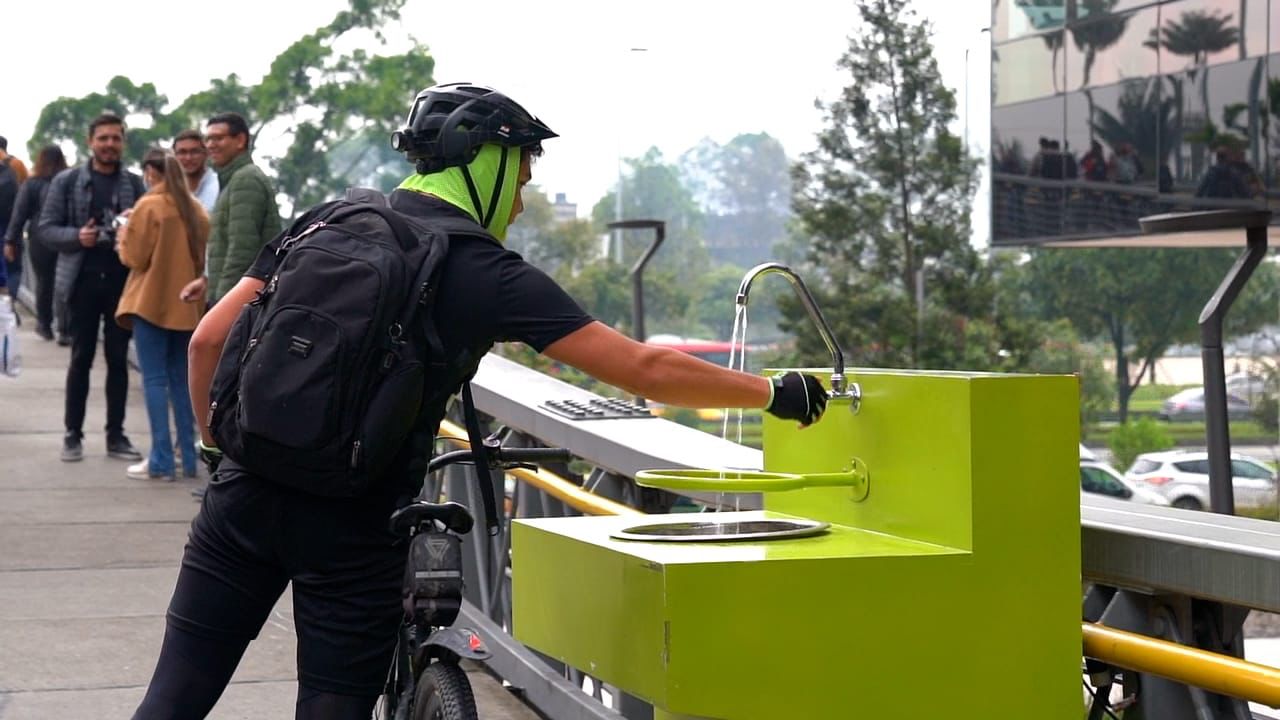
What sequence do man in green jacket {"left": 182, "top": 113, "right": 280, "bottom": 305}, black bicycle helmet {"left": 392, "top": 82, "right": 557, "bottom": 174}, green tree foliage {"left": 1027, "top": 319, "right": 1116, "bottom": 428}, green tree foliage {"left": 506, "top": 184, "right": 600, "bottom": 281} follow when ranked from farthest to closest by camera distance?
green tree foliage {"left": 506, "top": 184, "right": 600, "bottom": 281} → green tree foliage {"left": 1027, "top": 319, "right": 1116, "bottom": 428} → man in green jacket {"left": 182, "top": 113, "right": 280, "bottom": 305} → black bicycle helmet {"left": 392, "top": 82, "right": 557, "bottom": 174}

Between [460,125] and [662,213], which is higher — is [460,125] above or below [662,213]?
below

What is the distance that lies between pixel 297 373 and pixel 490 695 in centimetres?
280

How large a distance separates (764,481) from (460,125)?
2.65ft

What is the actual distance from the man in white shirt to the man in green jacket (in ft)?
3.77

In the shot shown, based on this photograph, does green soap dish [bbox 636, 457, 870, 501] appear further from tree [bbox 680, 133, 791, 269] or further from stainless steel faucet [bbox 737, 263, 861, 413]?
tree [bbox 680, 133, 791, 269]

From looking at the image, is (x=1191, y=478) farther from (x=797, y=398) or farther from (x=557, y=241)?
(x=797, y=398)

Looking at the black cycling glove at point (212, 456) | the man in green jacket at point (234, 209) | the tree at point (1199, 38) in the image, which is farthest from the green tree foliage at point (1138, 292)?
the black cycling glove at point (212, 456)

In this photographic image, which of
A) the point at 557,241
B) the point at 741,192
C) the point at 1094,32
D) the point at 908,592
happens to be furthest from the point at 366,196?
the point at 741,192

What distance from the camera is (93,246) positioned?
1035 centimetres

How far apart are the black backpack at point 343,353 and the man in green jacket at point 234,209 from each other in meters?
5.67

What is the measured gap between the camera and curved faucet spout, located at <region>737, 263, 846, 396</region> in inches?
130

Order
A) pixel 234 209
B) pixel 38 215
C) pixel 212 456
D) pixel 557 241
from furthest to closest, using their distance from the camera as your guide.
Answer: pixel 557 241 < pixel 38 215 < pixel 234 209 < pixel 212 456

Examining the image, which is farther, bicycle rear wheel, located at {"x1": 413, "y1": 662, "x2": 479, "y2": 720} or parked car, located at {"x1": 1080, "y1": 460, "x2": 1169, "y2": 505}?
parked car, located at {"x1": 1080, "y1": 460, "x2": 1169, "y2": 505}

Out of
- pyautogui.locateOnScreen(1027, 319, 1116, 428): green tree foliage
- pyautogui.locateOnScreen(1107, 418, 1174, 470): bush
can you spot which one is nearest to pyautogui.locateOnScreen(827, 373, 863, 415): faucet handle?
pyautogui.locateOnScreen(1027, 319, 1116, 428): green tree foliage
